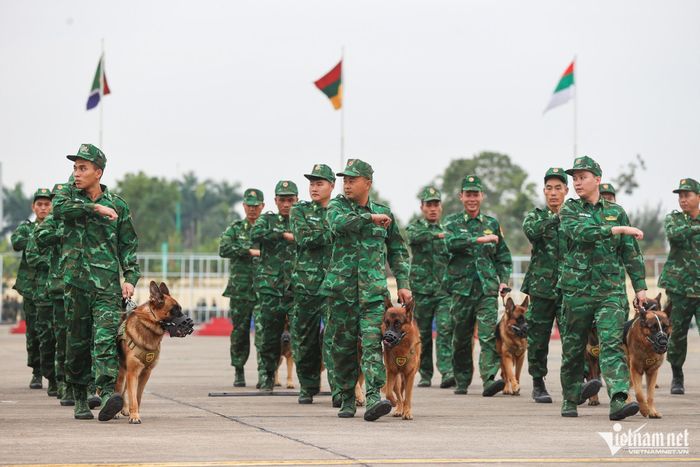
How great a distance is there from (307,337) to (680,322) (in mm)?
5042

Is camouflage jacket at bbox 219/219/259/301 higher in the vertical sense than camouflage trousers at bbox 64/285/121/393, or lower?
higher

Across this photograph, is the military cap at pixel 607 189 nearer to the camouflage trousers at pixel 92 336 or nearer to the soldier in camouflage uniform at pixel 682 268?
the soldier in camouflage uniform at pixel 682 268

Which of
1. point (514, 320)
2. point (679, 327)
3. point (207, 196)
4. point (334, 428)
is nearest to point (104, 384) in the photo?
point (334, 428)

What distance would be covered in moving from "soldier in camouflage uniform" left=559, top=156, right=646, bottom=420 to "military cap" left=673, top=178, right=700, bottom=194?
437 centimetres

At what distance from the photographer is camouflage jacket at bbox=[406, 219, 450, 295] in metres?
17.5

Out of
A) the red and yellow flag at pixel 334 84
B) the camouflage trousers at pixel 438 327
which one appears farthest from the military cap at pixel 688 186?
the red and yellow flag at pixel 334 84

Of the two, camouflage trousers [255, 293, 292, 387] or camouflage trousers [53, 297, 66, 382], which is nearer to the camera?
camouflage trousers [53, 297, 66, 382]

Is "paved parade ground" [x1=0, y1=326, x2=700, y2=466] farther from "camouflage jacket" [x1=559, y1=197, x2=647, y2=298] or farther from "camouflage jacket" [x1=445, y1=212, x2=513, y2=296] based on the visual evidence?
"camouflage jacket" [x1=445, y1=212, x2=513, y2=296]

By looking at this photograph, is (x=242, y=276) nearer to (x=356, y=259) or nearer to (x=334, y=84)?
(x=356, y=259)

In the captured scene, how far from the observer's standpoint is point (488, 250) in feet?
53.2

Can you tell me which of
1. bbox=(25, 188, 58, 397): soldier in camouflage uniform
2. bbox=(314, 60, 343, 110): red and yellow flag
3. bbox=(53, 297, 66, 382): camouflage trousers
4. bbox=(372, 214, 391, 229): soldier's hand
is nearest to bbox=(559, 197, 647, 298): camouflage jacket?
bbox=(372, 214, 391, 229): soldier's hand

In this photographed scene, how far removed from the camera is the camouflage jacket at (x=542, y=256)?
14328 millimetres

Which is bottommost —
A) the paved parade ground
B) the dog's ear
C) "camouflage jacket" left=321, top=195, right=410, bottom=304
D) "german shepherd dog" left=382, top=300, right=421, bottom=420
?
the paved parade ground

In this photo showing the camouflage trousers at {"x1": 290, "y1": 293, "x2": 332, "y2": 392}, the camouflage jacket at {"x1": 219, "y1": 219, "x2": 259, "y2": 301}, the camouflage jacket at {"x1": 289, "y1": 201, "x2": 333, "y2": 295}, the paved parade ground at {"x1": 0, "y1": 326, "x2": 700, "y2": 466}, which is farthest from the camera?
the camouflage jacket at {"x1": 219, "y1": 219, "x2": 259, "y2": 301}
